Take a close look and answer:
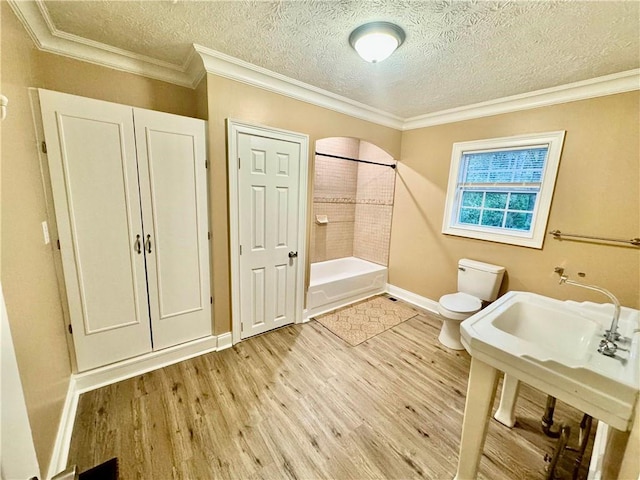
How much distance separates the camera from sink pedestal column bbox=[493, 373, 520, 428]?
5.61ft

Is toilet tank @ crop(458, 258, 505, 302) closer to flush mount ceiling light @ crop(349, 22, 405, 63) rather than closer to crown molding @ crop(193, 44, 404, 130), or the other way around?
crown molding @ crop(193, 44, 404, 130)

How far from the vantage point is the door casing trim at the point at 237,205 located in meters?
2.17

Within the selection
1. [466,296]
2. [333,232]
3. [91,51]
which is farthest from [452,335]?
[91,51]

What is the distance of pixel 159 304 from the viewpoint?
6.89ft

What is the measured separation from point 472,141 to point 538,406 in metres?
2.51

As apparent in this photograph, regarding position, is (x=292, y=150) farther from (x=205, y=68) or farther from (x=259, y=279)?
(x=259, y=279)

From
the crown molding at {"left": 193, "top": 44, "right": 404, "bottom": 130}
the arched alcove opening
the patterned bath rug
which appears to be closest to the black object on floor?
the patterned bath rug

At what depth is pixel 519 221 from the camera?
2623 millimetres

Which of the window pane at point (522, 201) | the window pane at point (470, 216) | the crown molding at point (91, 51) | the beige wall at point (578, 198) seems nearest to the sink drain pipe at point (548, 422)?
the beige wall at point (578, 198)

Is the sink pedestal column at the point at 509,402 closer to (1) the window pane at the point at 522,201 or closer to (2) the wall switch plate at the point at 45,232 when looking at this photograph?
(1) the window pane at the point at 522,201

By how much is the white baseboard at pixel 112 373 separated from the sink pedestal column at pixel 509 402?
2.22m

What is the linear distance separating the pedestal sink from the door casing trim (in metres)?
1.80

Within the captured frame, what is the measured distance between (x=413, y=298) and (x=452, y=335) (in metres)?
0.99

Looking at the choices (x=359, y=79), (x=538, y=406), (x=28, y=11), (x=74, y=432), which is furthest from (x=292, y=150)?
(x=538, y=406)
